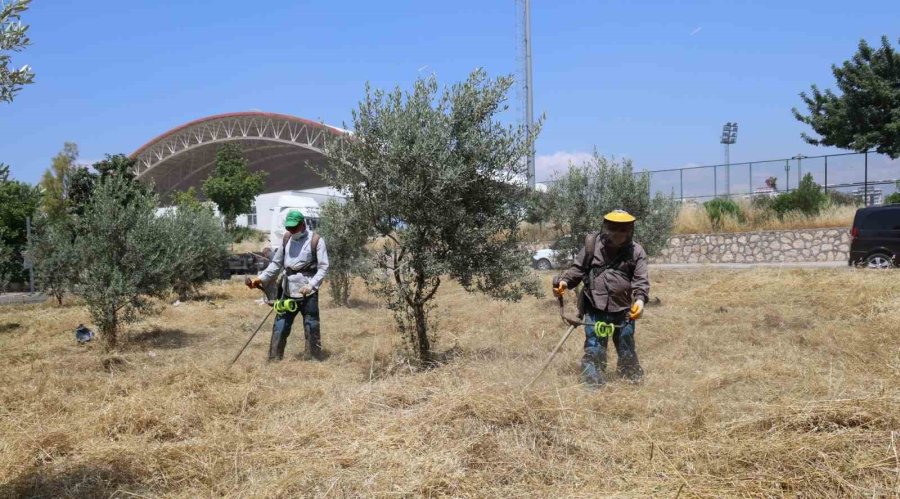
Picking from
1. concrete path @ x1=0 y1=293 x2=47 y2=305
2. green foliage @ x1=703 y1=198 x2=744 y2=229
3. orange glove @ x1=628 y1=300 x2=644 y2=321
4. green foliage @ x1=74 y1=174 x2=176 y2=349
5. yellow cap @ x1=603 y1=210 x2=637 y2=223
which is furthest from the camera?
green foliage @ x1=703 y1=198 x2=744 y2=229

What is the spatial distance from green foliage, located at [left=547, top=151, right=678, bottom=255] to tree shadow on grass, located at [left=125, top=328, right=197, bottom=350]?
6.46 meters

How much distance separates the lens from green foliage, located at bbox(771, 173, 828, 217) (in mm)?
22516

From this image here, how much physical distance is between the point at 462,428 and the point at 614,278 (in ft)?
7.39

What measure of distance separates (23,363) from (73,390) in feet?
9.39

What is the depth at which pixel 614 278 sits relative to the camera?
5.43 m

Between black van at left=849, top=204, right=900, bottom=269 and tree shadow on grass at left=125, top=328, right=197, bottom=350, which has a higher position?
black van at left=849, top=204, right=900, bottom=269

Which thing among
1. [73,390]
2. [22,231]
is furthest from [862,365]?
[22,231]

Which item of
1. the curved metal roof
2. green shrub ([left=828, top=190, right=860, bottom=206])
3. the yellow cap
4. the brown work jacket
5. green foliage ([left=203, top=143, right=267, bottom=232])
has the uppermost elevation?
the curved metal roof

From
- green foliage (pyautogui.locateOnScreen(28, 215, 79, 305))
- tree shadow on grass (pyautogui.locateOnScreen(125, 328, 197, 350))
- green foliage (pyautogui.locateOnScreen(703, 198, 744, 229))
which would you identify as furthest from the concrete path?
green foliage (pyautogui.locateOnScreen(703, 198, 744, 229))

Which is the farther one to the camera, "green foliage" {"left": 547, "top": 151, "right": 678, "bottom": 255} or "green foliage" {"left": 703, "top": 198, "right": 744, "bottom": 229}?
"green foliage" {"left": 703, "top": 198, "right": 744, "bottom": 229}

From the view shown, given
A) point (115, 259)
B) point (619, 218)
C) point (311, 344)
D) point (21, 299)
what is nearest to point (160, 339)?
point (115, 259)

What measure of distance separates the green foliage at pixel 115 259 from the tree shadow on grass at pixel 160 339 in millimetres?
423

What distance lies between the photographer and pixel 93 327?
34.3 feet

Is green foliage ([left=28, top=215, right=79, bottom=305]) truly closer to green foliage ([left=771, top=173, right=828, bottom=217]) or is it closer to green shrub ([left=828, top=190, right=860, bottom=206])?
green foliage ([left=771, top=173, right=828, bottom=217])
